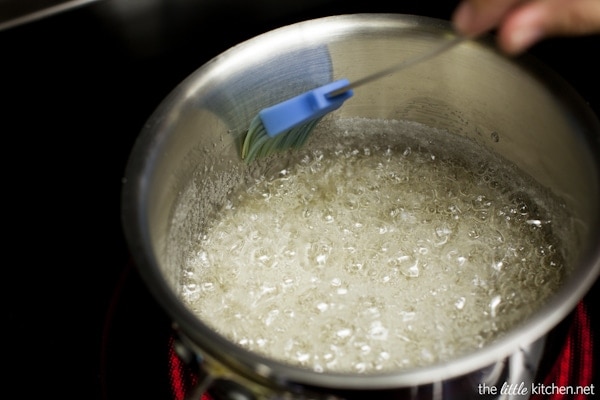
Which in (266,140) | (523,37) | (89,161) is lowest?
(89,161)

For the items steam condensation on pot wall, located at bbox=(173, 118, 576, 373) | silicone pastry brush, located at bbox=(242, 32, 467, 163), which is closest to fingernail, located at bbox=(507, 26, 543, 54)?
silicone pastry brush, located at bbox=(242, 32, 467, 163)

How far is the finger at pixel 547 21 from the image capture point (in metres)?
0.73

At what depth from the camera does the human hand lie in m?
0.74

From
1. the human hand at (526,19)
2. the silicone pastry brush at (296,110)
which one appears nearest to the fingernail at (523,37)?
the human hand at (526,19)

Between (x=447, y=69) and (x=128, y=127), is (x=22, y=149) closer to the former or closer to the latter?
(x=128, y=127)

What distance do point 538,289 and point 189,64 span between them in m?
0.67

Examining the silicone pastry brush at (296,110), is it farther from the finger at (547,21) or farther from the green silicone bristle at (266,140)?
the finger at (547,21)

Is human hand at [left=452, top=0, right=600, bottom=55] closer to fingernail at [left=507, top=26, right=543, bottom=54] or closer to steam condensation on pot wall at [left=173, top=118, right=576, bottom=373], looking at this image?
fingernail at [left=507, top=26, right=543, bottom=54]

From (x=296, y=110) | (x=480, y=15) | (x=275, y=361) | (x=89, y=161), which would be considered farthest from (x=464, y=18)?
(x=89, y=161)

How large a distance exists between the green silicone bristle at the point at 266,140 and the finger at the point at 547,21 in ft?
1.18

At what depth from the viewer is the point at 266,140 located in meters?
1.02

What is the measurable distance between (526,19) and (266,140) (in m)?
0.42

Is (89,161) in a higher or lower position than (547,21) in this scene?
lower

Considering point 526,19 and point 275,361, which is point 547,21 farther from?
point 275,361
